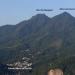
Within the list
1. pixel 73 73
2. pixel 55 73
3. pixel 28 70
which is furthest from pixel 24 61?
pixel 55 73

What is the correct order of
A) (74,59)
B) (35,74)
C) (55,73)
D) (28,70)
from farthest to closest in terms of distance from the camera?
(74,59) < (28,70) < (35,74) < (55,73)

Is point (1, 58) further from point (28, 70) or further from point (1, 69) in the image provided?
point (1, 69)

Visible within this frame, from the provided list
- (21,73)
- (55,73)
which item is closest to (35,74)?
(21,73)

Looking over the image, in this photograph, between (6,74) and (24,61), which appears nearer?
(6,74)

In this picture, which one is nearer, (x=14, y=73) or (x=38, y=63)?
(x=14, y=73)

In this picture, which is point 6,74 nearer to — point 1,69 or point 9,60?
point 1,69

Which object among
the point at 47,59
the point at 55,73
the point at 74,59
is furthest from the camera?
the point at 47,59

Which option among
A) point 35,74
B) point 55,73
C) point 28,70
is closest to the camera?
point 55,73

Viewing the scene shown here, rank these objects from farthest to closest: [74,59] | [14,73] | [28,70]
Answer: [74,59], [28,70], [14,73]
